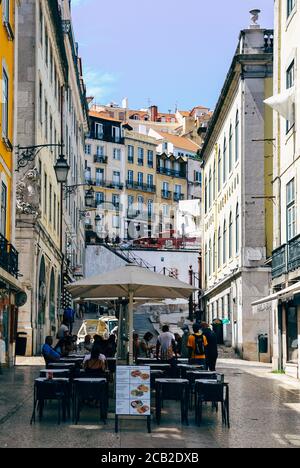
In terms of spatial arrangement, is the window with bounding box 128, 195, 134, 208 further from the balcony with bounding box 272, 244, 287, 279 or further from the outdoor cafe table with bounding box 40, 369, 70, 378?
the outdoor cafe table with bounding box 40, 369, 70, 378

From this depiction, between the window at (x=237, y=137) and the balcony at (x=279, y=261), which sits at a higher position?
the window at (x=237, y=137)

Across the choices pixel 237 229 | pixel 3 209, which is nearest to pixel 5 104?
pixel 3 209

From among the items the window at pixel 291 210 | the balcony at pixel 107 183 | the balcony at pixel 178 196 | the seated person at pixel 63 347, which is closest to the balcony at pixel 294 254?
the window at pixel 291 210

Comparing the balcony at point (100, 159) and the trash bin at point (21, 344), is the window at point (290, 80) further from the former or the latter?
the balcony at point (100, 159)

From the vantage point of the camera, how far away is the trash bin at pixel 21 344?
3162 centimetres

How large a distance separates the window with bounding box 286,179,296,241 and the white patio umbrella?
993 cm

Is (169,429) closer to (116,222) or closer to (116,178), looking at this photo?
(116,222)

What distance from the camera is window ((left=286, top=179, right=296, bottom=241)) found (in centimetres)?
2658

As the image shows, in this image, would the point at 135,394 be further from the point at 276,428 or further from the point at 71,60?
the point at 71,60

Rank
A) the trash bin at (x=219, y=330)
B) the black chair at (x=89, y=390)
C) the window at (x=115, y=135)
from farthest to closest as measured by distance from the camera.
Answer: the window at (x=115, y=135)
the trash bin at (x=219, y=330)
the black chair at (x=89, y=390)

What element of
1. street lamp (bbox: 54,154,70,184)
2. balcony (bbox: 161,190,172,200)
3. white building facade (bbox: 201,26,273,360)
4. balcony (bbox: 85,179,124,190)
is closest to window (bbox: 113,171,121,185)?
balcony (bbox: 85,179,124,190)

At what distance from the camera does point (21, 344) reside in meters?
31.7

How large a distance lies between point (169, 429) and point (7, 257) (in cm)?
1260

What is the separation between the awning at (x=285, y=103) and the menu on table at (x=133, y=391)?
50.4 ft
